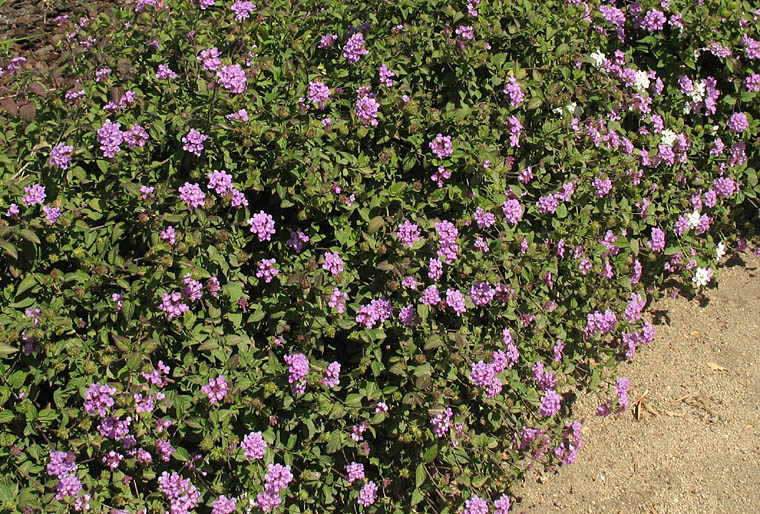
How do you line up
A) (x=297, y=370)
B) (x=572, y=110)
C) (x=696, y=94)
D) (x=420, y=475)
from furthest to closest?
(x=696, y=94)
(x=572, y=110)
(x=420, y=475)
(x=297, y=370)

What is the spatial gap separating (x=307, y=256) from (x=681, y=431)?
202 centimetres

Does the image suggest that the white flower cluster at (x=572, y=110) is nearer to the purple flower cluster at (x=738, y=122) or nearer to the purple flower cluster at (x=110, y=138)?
the purple flower cluster at (x=738, y=122)

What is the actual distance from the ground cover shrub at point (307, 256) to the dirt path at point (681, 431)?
20 cm

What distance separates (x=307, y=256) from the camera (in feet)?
9.95

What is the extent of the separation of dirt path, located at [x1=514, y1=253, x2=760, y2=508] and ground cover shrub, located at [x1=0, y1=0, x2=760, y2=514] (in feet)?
0.66

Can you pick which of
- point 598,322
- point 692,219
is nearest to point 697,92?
point 692,219

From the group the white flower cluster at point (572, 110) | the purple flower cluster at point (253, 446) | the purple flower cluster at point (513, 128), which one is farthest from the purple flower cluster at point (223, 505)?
the white flower cluster at point (572, 110)

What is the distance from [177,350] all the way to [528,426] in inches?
57.7

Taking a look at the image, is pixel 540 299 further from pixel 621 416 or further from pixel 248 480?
pixel 248 480

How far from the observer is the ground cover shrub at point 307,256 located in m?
2.72

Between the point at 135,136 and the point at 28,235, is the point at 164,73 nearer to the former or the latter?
the point at 135,136

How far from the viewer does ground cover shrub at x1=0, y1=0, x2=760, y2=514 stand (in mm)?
2717

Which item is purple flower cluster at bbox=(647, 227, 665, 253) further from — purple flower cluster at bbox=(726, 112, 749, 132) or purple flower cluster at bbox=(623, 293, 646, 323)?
purple flower cluster at bbox=(726, 112, 749, 132)

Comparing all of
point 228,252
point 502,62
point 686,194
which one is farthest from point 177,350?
point 686,194
